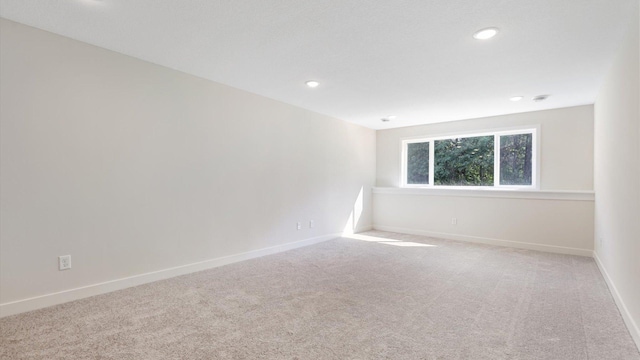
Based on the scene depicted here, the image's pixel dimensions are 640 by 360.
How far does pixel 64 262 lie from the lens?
2.52 metres

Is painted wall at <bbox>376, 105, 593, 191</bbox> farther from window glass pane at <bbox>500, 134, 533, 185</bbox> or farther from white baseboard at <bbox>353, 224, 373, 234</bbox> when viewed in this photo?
white baseboard at <bbox>353, 224, 373, 234</bbox>

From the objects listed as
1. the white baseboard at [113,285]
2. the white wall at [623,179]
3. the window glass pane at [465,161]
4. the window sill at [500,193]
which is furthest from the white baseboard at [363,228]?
the white wall at [623,179]

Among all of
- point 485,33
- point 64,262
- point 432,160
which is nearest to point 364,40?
point 485,33

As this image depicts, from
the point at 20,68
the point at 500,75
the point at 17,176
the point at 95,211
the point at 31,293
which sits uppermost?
the point at 500,75

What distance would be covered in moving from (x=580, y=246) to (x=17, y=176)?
249 inches

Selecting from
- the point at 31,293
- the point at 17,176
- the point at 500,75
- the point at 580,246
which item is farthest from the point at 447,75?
the point at 31,293

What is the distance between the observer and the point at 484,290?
2852mm

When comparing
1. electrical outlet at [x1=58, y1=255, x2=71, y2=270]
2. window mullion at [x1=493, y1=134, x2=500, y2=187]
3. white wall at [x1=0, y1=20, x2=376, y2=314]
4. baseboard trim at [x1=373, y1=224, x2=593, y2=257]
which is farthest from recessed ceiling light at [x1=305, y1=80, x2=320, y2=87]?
baseboard trim at [x1=373, y1=224, x2=593, y2=257]

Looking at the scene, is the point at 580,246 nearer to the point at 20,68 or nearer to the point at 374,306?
the point at 374,306

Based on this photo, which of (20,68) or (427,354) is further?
→ (20,68)

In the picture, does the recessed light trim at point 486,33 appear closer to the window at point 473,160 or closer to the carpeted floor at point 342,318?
the carpeted floor at point 342,318

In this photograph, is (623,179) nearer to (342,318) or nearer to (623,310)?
(623,310)

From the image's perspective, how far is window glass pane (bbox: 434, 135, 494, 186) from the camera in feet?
17.5

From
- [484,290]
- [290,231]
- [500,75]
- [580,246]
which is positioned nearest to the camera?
[484,290]
